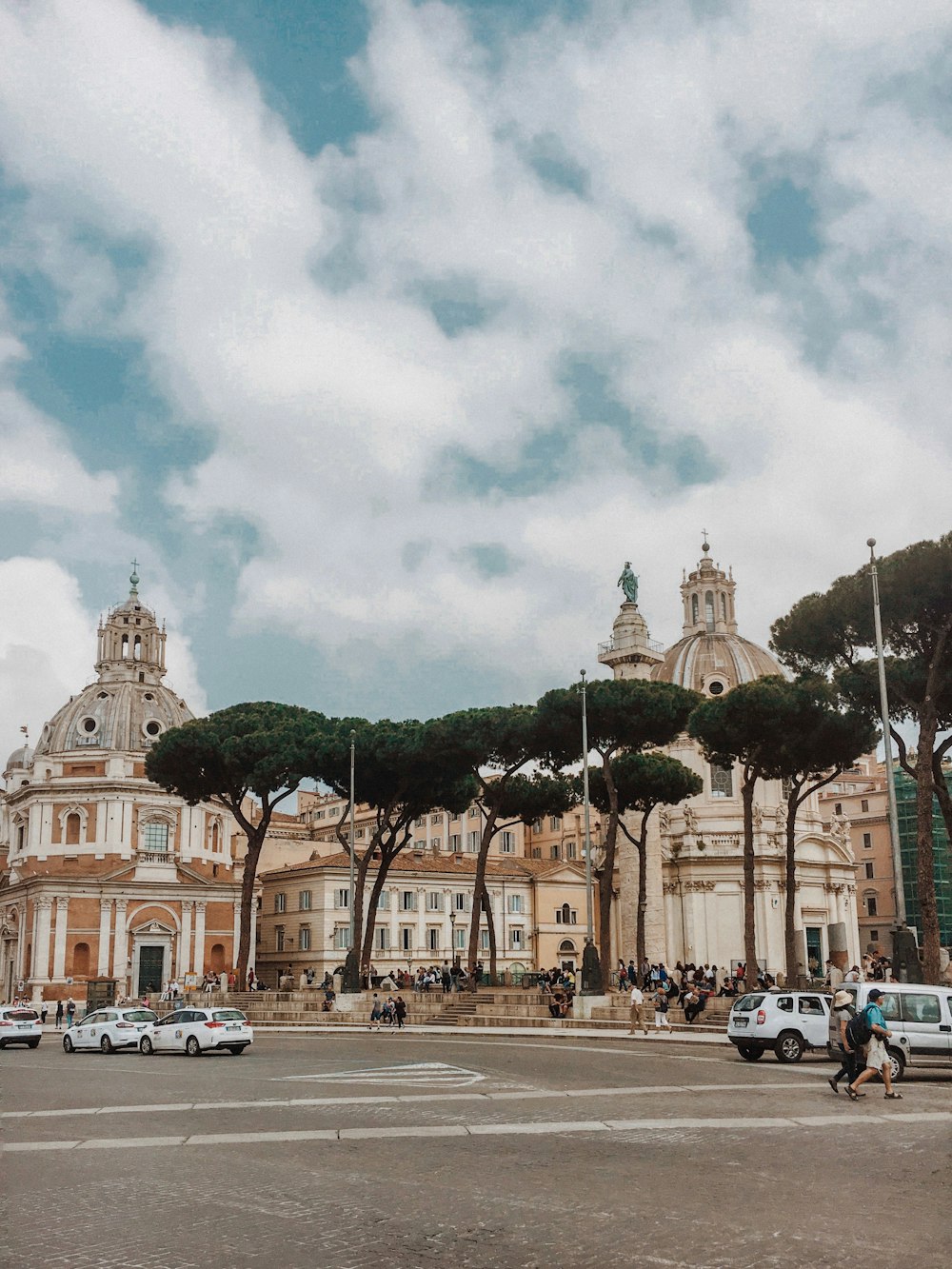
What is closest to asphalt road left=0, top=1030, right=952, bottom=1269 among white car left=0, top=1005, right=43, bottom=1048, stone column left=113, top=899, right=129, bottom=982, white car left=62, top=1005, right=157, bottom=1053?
white car left=62, top=1005, right=157, bottom=1053

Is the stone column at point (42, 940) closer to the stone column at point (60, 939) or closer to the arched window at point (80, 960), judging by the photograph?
the stone column at point (60, 939)

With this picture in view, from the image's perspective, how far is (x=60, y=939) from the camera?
71.8 m

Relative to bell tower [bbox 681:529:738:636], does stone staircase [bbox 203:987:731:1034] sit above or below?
below

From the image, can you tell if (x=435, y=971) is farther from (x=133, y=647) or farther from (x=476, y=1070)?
(x=133, y=647)

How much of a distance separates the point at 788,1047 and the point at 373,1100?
10072 mm

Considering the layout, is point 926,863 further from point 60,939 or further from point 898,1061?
point 60,939

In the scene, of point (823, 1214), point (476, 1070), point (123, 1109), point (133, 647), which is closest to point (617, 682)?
point (476, 1070)

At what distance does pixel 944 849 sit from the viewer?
89312 millimetres

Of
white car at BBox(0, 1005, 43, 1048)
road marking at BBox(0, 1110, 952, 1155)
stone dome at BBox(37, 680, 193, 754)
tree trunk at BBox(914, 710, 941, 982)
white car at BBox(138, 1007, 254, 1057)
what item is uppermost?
stone dome at BBox(37, 680, 193, 754)

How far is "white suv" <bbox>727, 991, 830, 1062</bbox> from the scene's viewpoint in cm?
2350

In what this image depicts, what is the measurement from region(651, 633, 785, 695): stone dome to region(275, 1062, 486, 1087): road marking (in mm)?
55382

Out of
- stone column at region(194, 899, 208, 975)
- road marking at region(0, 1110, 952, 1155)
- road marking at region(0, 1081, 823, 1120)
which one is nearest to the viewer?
road marking at region(0, 1110, 952, 1155)

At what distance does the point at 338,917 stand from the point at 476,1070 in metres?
51.2

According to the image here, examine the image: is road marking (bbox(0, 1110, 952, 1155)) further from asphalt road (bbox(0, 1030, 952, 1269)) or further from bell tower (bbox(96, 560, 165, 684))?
bell tower (bbox(96, 560, 165, 684))
